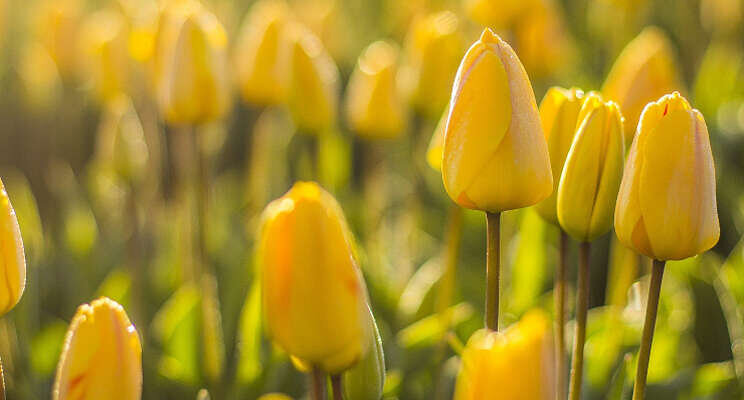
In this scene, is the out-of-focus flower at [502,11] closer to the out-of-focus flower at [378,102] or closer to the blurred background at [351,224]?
the blurred background at [351,224]

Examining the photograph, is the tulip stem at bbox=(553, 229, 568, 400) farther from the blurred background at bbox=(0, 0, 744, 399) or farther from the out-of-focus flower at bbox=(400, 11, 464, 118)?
the out-of-focus flower at bbox=(400, 11, 464, 118)

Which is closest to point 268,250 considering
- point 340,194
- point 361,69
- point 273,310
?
→ point 273,310

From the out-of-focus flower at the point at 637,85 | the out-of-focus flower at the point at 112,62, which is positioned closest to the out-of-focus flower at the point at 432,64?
the out-of-focus flower at the point at 637,85

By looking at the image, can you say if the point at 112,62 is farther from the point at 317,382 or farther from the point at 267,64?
the point at 317,382

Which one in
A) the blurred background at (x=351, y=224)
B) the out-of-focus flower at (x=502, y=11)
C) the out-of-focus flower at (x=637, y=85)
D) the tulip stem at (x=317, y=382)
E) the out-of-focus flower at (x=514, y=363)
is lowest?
the blurred background at (x=351, y=224)

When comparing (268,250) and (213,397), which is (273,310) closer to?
(268,250)

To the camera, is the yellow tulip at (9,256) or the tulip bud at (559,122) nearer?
the yellow tulip at (9,256)

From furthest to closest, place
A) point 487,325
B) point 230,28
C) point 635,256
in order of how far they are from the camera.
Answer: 1. point 230,28
2. point 635,256
3. point 487,325
